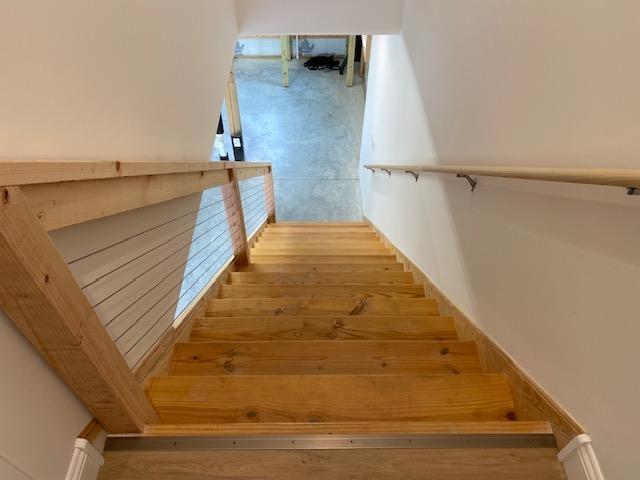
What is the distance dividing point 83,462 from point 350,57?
25.5ft

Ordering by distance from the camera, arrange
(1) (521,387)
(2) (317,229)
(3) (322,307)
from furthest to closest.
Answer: (2) (317,229), (3) (322,307), (1) (521,387)

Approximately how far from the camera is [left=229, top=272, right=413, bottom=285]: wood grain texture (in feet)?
7.66

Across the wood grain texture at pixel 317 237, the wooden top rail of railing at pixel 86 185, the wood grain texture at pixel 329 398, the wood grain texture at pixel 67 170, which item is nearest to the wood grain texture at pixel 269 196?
the wood grain texture at pixel 317 237

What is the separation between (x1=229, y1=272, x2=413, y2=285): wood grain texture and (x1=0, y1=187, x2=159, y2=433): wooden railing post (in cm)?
140

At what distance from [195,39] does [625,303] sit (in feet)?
7.53

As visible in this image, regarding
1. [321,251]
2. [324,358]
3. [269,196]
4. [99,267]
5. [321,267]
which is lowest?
[324,358]

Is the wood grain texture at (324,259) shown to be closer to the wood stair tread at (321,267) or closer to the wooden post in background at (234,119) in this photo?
the wood stair tread at (321,267)

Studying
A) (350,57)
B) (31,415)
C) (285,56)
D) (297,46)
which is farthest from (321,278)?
(297,46)

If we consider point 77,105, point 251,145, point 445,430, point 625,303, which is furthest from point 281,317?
point 251,145

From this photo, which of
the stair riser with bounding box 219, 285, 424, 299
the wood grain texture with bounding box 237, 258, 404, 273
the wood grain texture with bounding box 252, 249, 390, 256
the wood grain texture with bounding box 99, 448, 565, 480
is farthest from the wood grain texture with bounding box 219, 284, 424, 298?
the wood grain texture with bounding box 99, 448, 565, 480

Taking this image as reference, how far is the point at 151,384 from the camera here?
1.20 meters

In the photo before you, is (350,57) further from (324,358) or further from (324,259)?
(324,358)

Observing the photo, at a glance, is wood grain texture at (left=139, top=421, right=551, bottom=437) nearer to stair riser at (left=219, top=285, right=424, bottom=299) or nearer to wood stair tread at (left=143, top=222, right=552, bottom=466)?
wood stair tread at (left=143, top=222, right=552, bottom=466)

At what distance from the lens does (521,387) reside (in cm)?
114
